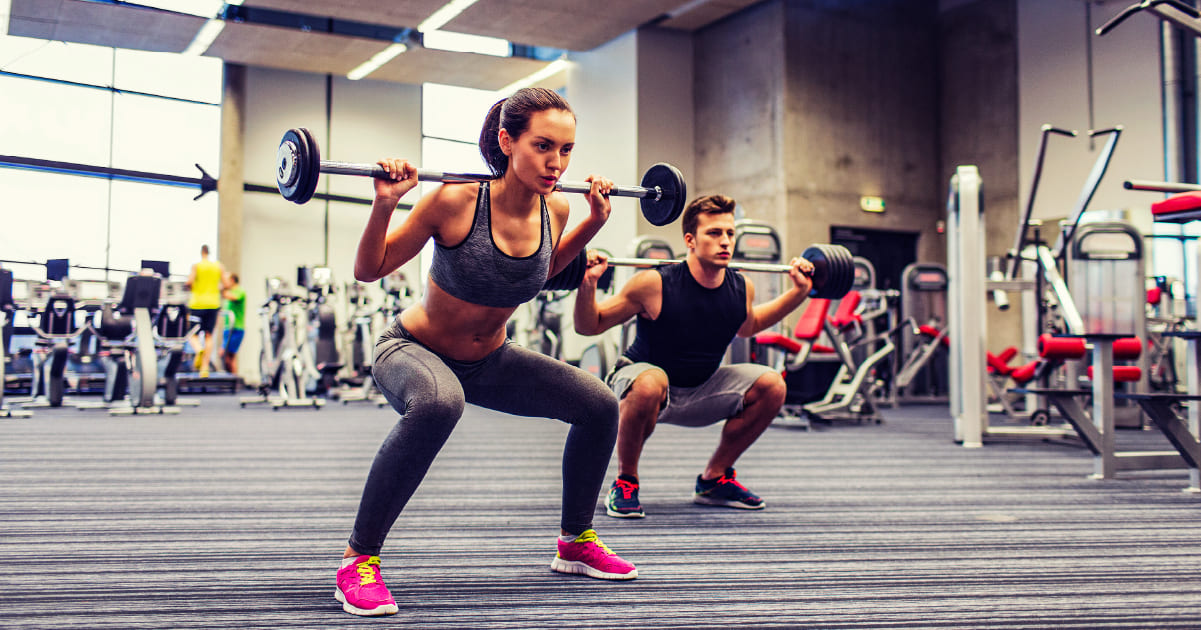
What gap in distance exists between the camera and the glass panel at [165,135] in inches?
420

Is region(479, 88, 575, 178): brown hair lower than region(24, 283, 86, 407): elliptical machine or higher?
higher

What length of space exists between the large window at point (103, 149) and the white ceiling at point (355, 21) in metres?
0.36

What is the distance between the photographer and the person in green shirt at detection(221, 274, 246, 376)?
420 inches

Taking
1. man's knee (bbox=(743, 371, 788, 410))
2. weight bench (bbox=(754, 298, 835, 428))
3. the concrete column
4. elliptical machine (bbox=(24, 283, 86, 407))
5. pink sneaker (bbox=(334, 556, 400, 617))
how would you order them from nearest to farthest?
pink sneaker (bbox=(334, 556, 400, 617)) < man's knee (bbox=(743, 371, 788, 410)) < weight bench (bbox=(754, 298, 835, 428)) < elliptical machine (bbox=(24, 283, 86, 407)) < the concrete column

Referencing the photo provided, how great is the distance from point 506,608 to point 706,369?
1.36 m

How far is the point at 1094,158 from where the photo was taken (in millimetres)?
8914

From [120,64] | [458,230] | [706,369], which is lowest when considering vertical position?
[706,369]

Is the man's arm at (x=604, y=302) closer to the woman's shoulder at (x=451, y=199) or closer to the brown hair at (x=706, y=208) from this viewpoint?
the brown hair at (x=706, y=208)

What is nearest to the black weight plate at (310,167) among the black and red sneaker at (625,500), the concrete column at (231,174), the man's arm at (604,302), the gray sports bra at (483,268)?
the gray sports bra at (483,268)

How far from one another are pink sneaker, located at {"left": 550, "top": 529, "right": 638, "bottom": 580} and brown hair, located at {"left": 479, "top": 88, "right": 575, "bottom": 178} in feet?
2.90

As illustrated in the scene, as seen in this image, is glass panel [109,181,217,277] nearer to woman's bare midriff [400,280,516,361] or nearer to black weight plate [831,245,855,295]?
black weight plate [831,245,855,295]

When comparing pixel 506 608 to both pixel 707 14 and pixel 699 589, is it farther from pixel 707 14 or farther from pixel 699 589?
pixel 707 14

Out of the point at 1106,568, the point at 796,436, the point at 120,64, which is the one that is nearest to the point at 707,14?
the point at 796,436

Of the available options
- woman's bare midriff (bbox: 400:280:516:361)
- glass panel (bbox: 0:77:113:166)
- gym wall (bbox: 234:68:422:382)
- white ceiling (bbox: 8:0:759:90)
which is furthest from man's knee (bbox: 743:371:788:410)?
glass panel (bbox: 0:77:113:166)
